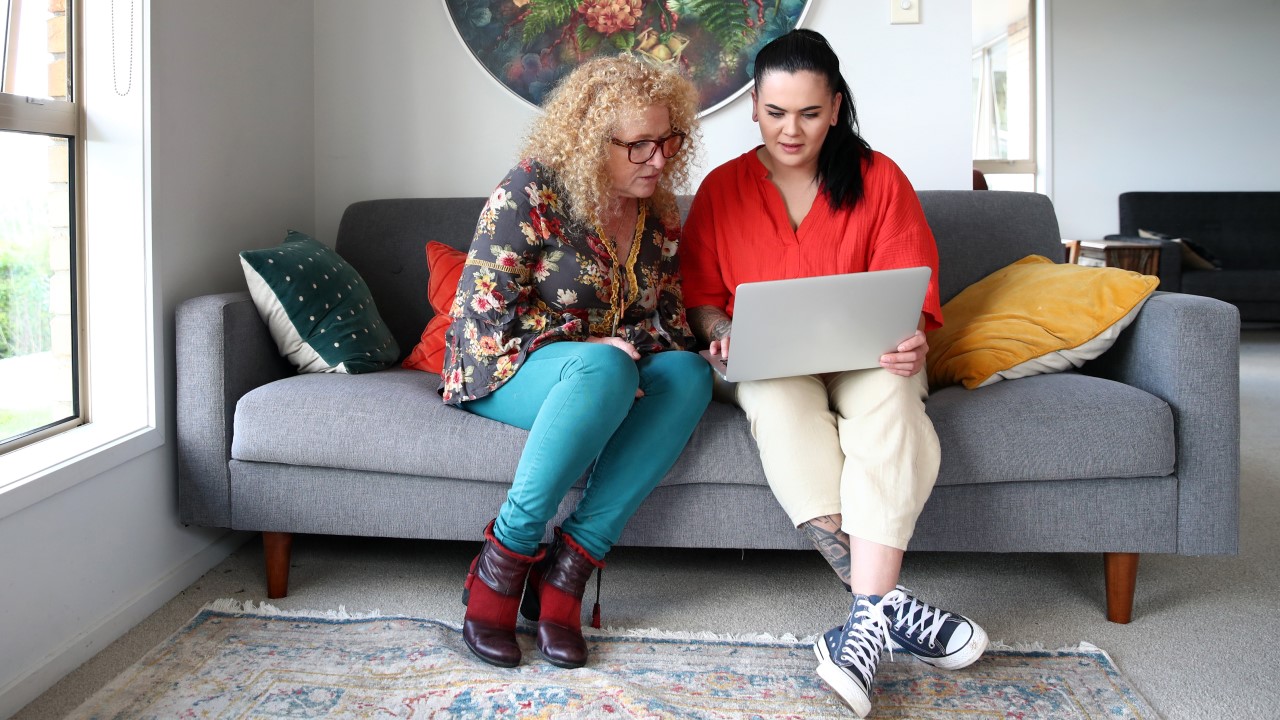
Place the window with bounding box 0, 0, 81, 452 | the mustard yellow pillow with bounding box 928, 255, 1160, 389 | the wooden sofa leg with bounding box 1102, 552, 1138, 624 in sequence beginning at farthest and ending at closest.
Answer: the mustard yellow pillow with bounding box 928, 255, 1160, 389 → the wooden sofa leg with bounding box 1102, 552, 1138, 624 → the window with bounding box 0, 0, 81, 452

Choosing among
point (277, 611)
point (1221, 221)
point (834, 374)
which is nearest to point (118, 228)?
point (277, 611)

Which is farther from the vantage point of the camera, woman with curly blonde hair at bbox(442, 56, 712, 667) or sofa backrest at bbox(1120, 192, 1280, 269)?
sofa backrest at bbox(1120, 192, 1280, 269)

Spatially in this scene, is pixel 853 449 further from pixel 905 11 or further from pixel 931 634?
pixel 905 11

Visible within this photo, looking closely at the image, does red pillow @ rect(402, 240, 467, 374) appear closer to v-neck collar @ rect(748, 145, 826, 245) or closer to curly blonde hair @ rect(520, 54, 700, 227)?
curly blonde hair @ rect(520, 54, 700, 227)

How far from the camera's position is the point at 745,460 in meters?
1.74

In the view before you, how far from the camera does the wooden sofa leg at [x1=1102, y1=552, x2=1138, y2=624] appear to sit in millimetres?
1760

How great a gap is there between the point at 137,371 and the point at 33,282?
0.23 metres

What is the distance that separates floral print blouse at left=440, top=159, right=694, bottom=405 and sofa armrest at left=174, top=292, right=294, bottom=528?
417 millimetres

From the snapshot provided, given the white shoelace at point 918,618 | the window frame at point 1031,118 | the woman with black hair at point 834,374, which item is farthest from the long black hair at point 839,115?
the window frame at point 1031,118

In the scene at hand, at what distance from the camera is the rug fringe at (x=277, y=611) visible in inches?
68.4

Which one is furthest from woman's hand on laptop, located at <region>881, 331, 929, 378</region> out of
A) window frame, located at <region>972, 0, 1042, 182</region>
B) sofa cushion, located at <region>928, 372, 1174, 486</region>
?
window frame, located at <region>972, 0, 1042, 182</region>

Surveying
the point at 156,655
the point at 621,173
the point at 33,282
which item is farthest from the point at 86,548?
the point at 621,173

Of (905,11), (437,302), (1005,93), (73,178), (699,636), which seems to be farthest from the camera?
(1005,93)

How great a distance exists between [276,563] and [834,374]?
112 cm
